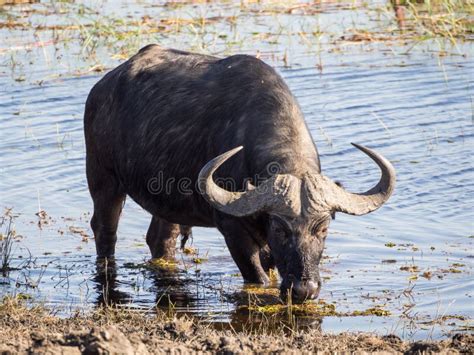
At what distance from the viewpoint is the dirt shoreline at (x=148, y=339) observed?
4.21m

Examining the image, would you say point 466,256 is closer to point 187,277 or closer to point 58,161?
point 187,277

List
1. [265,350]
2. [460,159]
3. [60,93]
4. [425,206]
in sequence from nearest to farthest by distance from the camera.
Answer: [265,350] → [425,206] → [460,159] → [60,93]

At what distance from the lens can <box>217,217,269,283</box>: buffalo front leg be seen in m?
6.12

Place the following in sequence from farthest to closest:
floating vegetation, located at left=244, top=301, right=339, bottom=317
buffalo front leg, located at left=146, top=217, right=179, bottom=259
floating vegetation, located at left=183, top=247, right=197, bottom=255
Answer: floating vegetation, located at left=183, top=247, right=197, bottom=255
buffalo front leg, located at left=146, top=217, right=179, bottom=259
floating vegetation, located at left=244, top=301, right=339, bottom=317

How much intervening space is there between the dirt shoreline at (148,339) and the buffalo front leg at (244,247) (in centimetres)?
72

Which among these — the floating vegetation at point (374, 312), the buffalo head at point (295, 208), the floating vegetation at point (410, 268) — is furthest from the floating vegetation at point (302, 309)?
the floating vegetation at point (410, 268)

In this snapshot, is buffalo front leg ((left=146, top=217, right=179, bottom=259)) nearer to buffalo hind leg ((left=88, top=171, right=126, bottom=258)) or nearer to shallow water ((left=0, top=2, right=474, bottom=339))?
shallow water ((left=0, top=2, right=474, bottom=339))

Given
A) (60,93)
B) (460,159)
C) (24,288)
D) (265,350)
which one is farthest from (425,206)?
(60,93)

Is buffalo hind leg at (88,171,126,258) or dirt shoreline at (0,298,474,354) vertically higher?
dirt shoreline at (0,298,474,354)

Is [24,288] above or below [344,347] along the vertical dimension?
below

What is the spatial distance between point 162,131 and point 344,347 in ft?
8.68

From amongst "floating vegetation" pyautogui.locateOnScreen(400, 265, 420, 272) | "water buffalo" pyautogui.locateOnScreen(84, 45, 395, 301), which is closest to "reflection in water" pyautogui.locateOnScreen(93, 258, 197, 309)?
"water buffalo" pyautogui.locateOnScreen(84, 45, 395, 301)

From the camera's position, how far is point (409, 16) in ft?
48.0

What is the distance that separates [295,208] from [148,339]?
1353 millimetres
